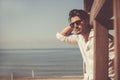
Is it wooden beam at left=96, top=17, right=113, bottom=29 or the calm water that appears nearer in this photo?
wooden beam at left=96, top=17, right=113, bottom=29

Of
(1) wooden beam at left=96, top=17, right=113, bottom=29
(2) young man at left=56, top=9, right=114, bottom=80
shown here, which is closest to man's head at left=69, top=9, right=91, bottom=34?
(2) young man at left=56, top=9, right=114, bottom=80

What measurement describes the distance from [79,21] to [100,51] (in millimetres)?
223

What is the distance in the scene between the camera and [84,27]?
2.20m

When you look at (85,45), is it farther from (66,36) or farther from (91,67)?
(66,36)

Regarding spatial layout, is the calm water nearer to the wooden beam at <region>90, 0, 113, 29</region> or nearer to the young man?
the young man

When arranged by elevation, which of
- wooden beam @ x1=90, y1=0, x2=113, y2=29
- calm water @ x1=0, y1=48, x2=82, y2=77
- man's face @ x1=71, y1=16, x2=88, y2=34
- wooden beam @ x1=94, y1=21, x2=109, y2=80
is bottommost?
calm water @ x1=0, y1=48, x2=82, y2=77

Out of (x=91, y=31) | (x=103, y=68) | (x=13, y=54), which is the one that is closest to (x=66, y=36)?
(x=91, y=31)

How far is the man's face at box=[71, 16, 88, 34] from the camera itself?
2.18 meters

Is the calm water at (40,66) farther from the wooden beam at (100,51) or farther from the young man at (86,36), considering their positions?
the wooden beam at (100,51)

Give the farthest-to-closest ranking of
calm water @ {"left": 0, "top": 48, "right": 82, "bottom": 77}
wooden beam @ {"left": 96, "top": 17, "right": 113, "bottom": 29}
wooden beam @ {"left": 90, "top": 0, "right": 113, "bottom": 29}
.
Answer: calm water @ {"left": 0, "top": 48, "right": 82, "bottom": 77} < wooden beam @ {"left": 96, "top": 17, "right": 113, "bottom": 29} < wooden beam @ {"left": 90, "top": 0, "right": 113, "bottom": 29}

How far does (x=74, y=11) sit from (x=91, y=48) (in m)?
0.25

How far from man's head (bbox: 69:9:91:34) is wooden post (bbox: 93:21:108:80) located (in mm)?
93

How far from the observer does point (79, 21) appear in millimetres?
2195

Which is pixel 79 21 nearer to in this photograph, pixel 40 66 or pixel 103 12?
pixel 103 12
